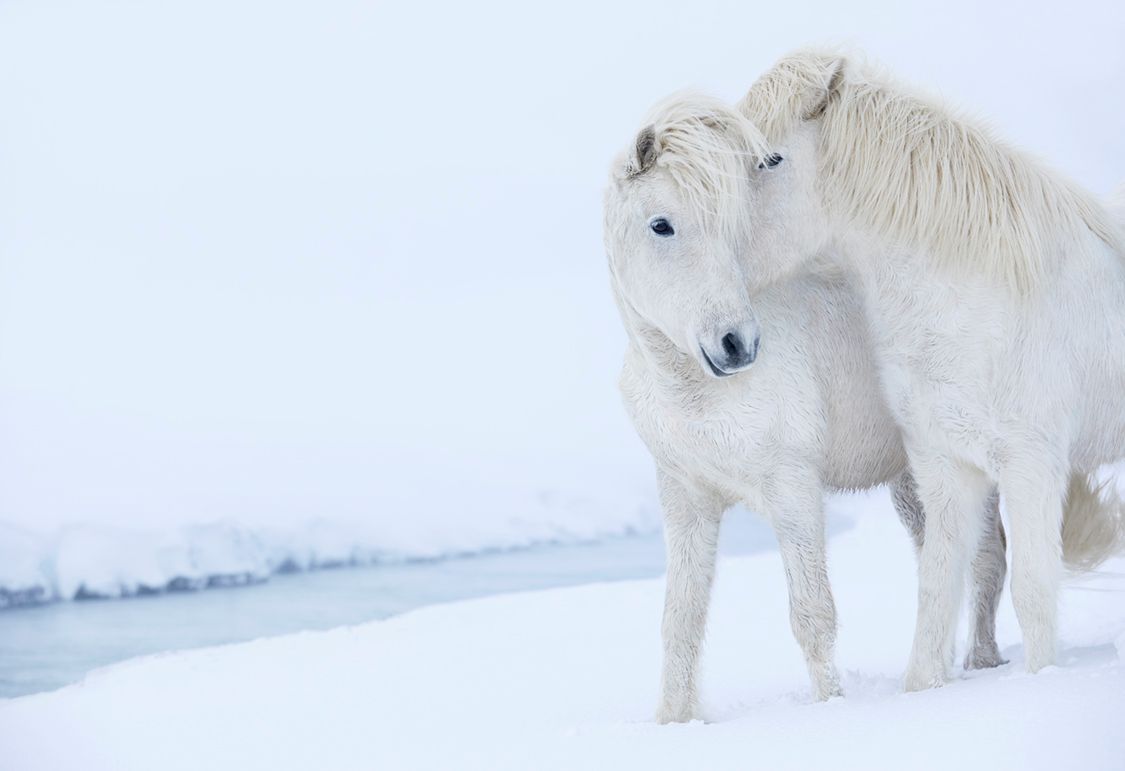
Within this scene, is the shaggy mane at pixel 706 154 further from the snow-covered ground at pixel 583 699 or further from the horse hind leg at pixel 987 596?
the horse hind leg at pixel 987 596

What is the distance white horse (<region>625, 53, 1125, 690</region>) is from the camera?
8.00 ft

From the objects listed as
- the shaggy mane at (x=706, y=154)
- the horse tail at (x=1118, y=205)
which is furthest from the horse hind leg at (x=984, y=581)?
the shaggy mane at (x=706, y=154)

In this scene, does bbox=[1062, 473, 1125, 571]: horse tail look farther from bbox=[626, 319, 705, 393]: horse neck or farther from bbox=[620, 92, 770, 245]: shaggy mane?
bbox=[620, 92, 770, 245]: shaggy mane

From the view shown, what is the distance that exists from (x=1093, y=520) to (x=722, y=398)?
1329 millimetres

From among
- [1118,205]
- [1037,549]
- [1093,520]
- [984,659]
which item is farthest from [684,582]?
[1118,205]

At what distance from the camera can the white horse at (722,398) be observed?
95.3 inches

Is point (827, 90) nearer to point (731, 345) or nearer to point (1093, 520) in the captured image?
point (731, 345)

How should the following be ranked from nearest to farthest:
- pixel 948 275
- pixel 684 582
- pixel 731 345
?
pixel 731 345
pixel 948 275
pixel 684 582

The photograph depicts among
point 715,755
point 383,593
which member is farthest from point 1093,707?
point 383,593

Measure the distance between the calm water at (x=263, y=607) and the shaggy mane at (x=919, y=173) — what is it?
3319 mm

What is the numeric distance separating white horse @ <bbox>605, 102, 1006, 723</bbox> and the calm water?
2975 millimetres

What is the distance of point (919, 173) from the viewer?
2.67m

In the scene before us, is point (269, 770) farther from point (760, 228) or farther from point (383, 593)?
point (383, 593)

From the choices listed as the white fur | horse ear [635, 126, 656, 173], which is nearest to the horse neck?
the white fur
